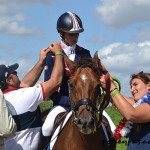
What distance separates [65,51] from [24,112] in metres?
1.95

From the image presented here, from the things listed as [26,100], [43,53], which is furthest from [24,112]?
[43,53]

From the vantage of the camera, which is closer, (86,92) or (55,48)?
(86,92)

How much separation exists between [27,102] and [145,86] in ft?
6.07

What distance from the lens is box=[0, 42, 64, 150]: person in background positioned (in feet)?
22.4

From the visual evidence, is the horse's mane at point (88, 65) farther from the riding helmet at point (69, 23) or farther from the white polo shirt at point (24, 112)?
the riding helmet at point (69, 23)

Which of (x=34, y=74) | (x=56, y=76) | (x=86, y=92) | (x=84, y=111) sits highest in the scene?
(x=56, y=76)

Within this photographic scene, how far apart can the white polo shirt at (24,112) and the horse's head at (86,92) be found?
58 centimetres

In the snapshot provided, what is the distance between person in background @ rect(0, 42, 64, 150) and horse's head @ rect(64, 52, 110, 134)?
0.35 meters

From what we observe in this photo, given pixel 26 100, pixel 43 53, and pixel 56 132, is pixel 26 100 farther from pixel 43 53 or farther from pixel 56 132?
pixel 43 53

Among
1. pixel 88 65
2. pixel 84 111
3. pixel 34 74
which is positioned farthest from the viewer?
pixel 34 74

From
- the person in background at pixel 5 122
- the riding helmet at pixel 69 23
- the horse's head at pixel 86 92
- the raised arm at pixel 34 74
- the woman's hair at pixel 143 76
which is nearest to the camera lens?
the person in background at pixel 5 122

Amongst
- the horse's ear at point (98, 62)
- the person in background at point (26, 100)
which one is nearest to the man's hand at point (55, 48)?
the person in background at point (26, 100)

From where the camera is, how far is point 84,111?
652cm

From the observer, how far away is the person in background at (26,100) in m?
6.84
